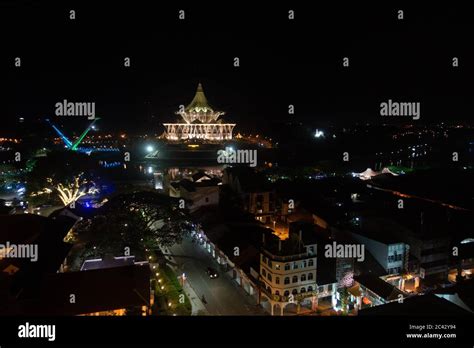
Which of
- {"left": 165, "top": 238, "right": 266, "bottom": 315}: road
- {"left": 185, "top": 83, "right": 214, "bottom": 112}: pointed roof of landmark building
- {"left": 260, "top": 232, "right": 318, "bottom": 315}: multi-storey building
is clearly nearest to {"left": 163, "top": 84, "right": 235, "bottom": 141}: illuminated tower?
{"left": 185, "top": 83, "right": 214, "bottom": 112}: pointed roof of landmark building

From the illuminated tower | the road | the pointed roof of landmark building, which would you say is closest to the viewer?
the road

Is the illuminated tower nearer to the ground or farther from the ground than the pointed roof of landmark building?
nearer to the ground

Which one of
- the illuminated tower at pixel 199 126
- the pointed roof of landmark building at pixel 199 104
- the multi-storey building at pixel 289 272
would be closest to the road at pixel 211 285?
the multi-storey building at pixel 289 272

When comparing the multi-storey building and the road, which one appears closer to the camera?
the multi-storey building

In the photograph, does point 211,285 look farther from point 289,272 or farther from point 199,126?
point 199,126

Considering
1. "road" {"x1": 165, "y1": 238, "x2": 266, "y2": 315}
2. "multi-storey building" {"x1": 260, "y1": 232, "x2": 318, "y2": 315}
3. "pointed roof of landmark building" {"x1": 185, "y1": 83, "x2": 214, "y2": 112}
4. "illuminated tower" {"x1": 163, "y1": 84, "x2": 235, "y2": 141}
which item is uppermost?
"pointed roof of landmark building" {"x1": 185, "y1": 83, "x2": 214, "y2": 112}

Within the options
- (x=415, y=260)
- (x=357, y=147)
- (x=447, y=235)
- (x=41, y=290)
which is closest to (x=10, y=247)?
(x=41, y=290)

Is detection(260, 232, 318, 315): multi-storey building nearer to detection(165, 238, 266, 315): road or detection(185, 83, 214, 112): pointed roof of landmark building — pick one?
detection(165, 238, 266, 315): road
